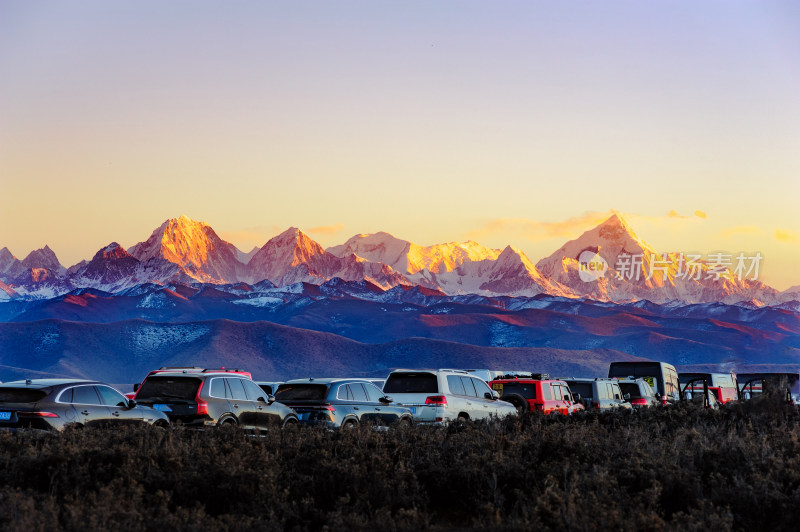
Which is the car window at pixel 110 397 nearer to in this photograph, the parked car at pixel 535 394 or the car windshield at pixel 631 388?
the parked car at pixel 535 394

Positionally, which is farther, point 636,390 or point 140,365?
point 140,365

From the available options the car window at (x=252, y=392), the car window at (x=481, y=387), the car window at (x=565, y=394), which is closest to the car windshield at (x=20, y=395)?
the car window at (x=252, y=392)

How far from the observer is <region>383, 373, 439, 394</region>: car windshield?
19984 millimetres

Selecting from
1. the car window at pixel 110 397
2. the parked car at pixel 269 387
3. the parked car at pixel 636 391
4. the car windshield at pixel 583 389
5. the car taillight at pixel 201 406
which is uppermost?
the car window at pixel 110 397

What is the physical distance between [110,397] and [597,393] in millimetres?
13763

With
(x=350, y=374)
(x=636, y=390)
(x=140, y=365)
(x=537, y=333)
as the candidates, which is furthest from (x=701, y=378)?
(x=537, y=333)

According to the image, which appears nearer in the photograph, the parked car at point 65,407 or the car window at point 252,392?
the parked car at point 65,407

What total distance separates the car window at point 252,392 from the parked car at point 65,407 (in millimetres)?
1950

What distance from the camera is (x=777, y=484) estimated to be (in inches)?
425

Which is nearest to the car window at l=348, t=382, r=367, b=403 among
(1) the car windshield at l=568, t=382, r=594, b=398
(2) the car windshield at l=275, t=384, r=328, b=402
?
(2) the car windshield at l=275, t=384, r=328, b=402

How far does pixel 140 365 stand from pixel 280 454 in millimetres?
104305

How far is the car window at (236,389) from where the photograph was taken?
18.1m

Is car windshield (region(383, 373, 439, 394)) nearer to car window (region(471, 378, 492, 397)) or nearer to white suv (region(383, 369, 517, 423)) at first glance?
white suv (region(383, 369, 517, 423))

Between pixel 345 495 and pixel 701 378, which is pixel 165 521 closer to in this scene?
pixel 345 495
